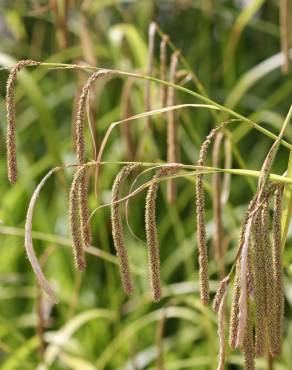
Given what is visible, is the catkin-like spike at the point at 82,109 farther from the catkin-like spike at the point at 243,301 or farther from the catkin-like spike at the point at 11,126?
the catkin-like spike at the point at 243,301

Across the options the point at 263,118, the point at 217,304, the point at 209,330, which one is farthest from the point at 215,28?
the point at 217,304

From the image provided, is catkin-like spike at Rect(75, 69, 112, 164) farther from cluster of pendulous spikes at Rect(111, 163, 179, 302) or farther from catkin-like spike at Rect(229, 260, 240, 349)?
catkin-like spike at Rect(229, 260, 240, 349)

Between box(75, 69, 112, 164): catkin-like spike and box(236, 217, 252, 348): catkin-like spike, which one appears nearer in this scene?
box(236, 217, 252, 348): catkin-like spike

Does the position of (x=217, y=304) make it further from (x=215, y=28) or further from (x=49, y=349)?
(x=215, y=28)

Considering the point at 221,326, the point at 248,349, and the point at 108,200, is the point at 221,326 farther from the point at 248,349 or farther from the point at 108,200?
the point at 108,200

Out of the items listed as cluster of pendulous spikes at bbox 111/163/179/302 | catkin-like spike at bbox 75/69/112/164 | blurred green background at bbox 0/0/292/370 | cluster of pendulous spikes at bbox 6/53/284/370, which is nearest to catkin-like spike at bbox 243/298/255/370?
cluster of pendulous spikes at bbox 6/53/284/370

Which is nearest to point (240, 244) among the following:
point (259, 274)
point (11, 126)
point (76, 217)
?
point (259, 274)
